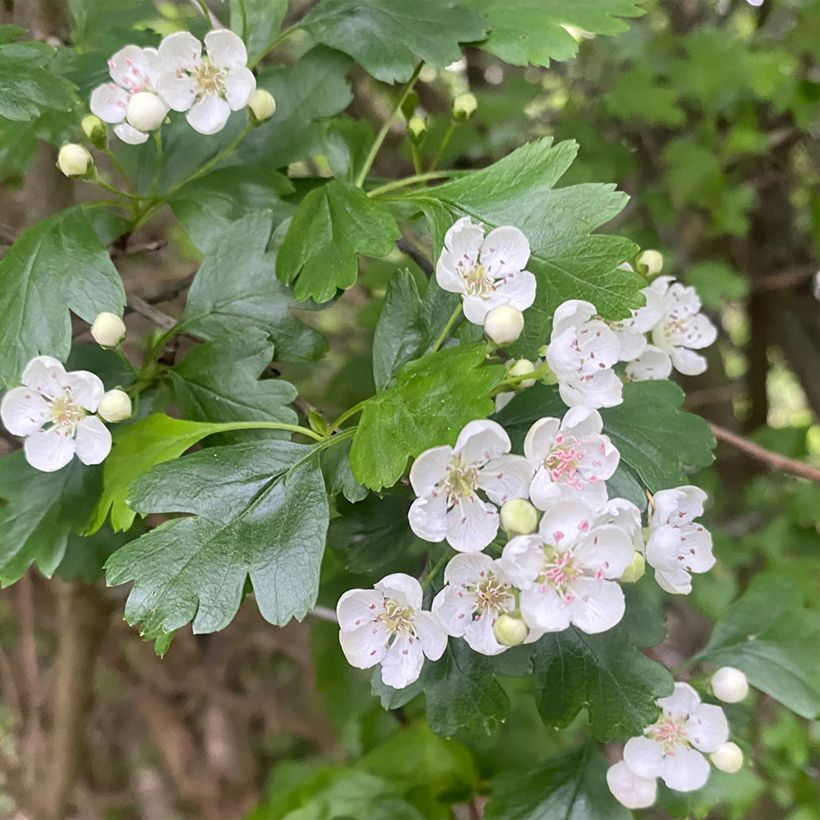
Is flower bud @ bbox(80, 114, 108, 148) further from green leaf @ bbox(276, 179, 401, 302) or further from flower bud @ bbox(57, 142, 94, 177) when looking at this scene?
green leaf @ bbox(276, 179, 401, 302)

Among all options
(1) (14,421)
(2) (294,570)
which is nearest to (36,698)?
(1) (14,421)

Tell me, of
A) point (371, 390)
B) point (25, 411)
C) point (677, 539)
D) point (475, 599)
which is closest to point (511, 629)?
point (475, 599)

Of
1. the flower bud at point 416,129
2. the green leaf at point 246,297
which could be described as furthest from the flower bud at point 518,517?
the flower bud at point 416,129

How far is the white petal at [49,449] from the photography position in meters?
0.62

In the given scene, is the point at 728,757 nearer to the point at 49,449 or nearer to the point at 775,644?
the point at 775,644

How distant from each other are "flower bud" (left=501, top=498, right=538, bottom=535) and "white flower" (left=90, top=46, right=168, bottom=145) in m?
0.41

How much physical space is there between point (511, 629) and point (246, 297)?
340 mm

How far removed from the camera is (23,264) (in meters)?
0.64

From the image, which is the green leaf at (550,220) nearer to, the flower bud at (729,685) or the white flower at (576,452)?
the white flower at (576,452)

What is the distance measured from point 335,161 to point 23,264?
0.27 metres

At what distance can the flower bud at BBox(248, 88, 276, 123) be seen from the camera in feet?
2.19

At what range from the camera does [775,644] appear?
0.84 m

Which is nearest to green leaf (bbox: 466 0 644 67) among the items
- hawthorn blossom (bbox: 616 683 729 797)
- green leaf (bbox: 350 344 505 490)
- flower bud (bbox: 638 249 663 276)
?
flower bud (bbox: 638 249 663 276)

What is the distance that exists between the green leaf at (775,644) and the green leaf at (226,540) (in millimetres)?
477
